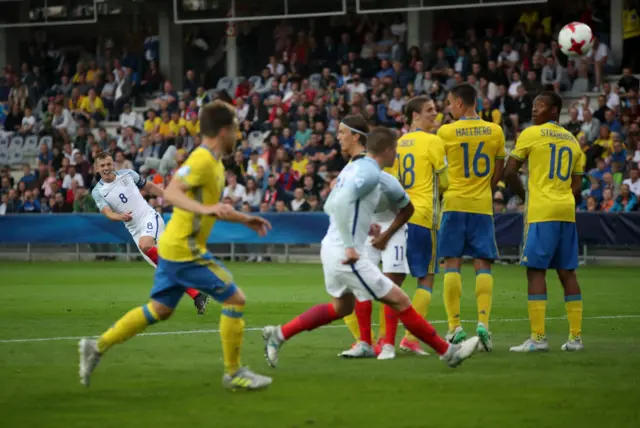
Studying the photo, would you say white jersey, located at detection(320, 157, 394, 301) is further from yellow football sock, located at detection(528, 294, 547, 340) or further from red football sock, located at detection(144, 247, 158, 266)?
red football sock, located at detection(144, 247, 158, 266)

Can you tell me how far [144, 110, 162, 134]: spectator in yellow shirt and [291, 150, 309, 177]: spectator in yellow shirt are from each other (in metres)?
5.43

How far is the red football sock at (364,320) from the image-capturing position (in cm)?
1082

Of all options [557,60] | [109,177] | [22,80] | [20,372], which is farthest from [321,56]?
[20,372]

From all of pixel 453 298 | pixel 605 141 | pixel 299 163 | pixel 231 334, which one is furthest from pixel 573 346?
pixel 299 163

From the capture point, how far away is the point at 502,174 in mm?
11578

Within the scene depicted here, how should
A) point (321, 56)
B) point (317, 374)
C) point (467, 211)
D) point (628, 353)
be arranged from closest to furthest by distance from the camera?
point (317, 374), point (628, 353), point (467, 211), point (321, 56)

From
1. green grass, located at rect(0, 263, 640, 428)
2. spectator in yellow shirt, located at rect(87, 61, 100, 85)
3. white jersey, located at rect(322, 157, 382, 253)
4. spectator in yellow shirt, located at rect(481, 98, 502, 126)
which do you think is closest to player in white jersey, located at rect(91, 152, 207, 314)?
green grass, located at rect(0, 263, 640, 428)

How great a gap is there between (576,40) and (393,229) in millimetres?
14156

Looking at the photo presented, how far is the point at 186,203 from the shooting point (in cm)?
850

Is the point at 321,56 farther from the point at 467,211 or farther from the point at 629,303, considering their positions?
the point at 467,211

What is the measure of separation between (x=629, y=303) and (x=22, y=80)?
26.4m

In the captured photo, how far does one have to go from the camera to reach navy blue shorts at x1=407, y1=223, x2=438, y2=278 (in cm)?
1130

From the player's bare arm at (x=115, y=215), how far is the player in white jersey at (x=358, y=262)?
660 cm

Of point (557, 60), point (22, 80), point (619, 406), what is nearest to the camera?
point (619, 406)
